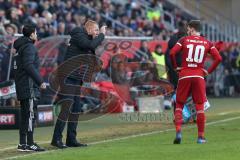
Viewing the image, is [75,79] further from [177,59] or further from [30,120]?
[177,59]

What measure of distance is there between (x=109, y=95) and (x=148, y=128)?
5.56 m

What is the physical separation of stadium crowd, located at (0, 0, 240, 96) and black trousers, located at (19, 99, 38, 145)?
8.41 metres

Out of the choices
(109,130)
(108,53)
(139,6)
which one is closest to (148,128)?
(109,130)

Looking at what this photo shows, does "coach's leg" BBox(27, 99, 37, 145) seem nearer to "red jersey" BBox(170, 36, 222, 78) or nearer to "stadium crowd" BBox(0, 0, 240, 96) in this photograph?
"red jersey" BBox(170, 36, 222, 78)

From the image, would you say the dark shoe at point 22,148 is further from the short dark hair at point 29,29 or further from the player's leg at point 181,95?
the player's leg at point 181,95

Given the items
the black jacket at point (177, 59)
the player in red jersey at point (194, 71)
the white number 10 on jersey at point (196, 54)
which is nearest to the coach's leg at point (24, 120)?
the player in red jersey at point (194, 71)

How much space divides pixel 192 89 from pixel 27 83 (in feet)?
9.22

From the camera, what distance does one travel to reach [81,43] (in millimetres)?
14562

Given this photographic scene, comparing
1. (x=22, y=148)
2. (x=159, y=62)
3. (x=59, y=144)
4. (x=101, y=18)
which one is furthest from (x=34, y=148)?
(x=101, y=18)

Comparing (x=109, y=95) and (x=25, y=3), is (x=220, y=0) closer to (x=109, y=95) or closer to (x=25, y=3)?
(x=25, y=3)

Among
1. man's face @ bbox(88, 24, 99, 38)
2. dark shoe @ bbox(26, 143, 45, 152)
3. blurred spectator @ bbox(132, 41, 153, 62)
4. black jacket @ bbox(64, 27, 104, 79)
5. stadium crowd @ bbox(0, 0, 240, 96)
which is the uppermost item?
stadium crowd @ bbox(0, 0, 240, 96)

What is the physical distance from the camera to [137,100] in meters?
23.5

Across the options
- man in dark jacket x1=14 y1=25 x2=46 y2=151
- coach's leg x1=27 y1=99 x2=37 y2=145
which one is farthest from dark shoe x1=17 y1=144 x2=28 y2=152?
coach's leg x1=27 y1=99 x2=37 y2=145

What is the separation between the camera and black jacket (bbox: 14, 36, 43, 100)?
1402cm
